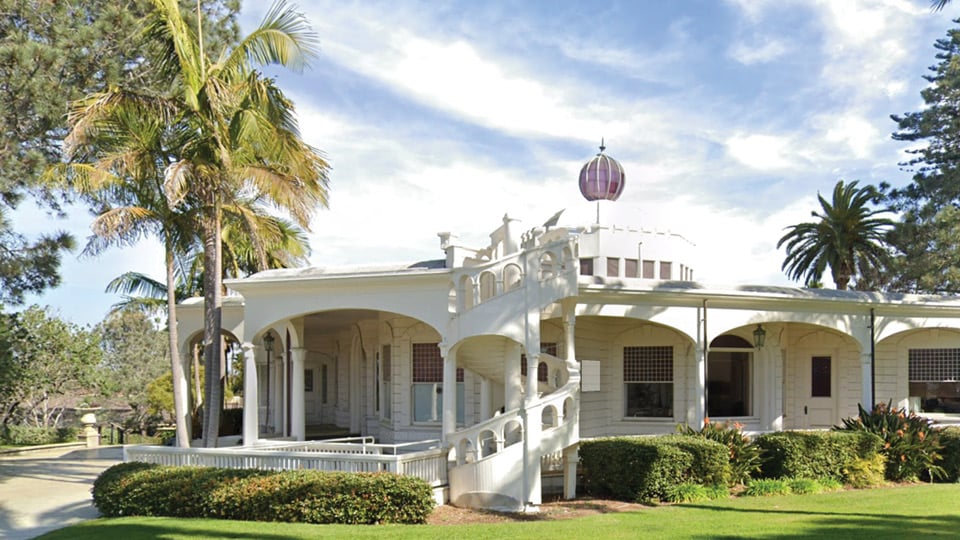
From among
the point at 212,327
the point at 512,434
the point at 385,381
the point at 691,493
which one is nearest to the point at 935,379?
the point at 691,493

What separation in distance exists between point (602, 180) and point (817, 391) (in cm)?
1032

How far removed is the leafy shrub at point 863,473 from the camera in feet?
50.9

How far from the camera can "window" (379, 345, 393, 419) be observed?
19.0 meters

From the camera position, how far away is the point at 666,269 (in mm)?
25672

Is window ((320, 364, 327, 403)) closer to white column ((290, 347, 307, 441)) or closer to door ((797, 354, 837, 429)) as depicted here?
white column ((290, 347, 307, 441))

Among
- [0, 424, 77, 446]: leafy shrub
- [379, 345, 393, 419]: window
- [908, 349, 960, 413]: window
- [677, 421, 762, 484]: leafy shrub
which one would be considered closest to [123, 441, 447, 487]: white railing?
[379, 345, 393, 419]: window

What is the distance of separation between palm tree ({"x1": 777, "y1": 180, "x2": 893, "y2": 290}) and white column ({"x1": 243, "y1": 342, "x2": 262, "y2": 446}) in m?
22.0

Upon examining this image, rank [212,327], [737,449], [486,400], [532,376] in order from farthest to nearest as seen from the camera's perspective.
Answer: [486,400], [212,327], [737,449], [532,376]

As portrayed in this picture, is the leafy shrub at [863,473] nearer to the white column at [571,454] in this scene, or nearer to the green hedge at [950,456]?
the green hedge at [950,456]

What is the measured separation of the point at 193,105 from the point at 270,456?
673 centimetres

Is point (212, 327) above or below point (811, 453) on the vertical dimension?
above

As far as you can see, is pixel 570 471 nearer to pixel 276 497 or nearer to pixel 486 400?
pixel 486 400

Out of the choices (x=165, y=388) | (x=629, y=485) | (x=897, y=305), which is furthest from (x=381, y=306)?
(x=165, y=388)

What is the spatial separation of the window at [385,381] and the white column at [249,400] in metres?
3.70
